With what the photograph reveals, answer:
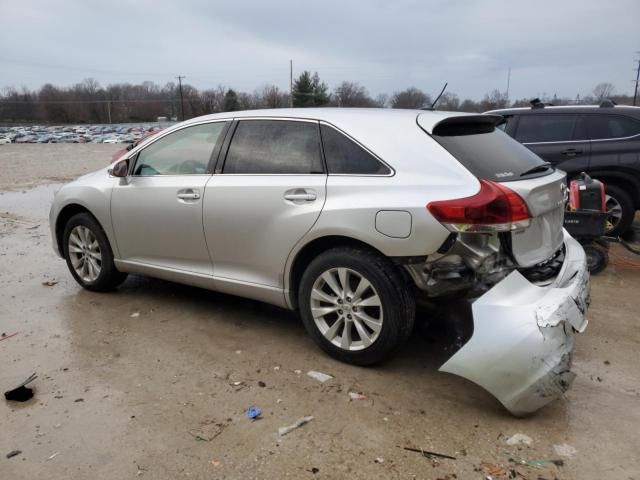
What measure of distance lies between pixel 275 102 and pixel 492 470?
2738 inches

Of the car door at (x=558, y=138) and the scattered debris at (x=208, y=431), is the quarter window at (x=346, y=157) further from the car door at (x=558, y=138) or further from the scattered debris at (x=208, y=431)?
the car door at (x=558, y=138)

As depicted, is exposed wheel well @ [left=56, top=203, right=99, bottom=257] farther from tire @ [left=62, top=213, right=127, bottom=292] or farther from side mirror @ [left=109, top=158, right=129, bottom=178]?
side mirror @ [left=109, top=158, right=129, bottom=178]

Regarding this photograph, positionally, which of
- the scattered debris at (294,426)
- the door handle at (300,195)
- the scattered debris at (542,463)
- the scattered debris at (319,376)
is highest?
the door handle at (300,195)

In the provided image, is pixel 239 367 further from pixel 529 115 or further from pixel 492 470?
pixel 529 115

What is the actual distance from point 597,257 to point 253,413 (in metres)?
4.42

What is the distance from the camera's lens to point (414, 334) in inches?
159

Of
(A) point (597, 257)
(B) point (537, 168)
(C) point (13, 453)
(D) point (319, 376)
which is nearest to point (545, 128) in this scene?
(A) point (597, 257)

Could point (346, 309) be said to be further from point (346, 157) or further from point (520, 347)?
point (520, 347)

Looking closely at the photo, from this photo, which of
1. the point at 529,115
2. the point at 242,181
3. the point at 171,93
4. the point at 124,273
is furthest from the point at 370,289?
the point at 171,93

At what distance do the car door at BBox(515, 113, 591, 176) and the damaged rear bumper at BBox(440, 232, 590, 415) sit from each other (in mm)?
4519

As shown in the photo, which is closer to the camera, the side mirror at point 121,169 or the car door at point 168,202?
the car door at point 168,202

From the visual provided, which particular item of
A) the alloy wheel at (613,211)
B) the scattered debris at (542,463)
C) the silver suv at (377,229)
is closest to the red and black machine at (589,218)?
the alloy wheel at (613,211)

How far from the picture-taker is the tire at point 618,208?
6586mm

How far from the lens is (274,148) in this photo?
3.77m
